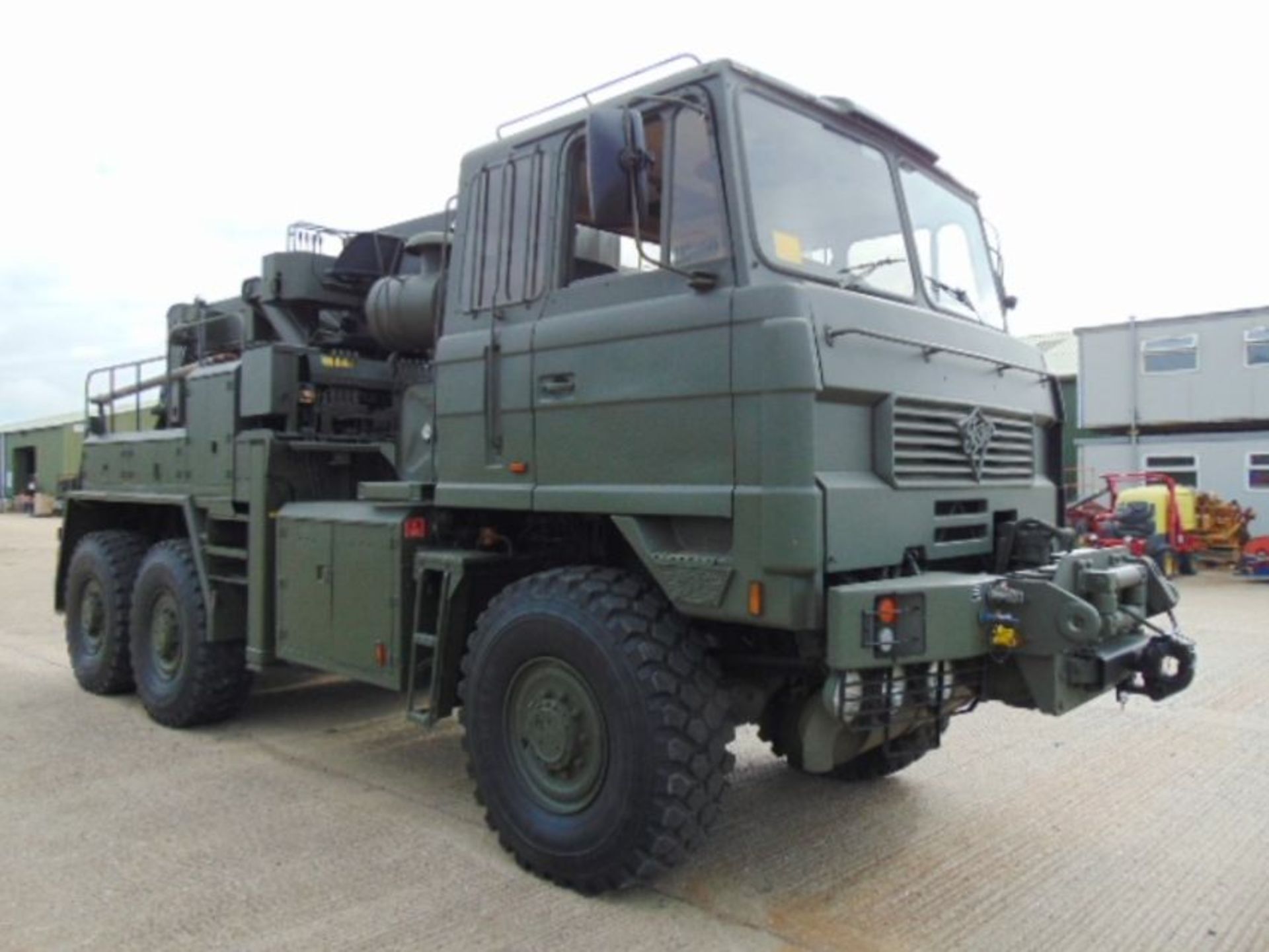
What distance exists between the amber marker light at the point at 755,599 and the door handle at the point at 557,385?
1.16 metres

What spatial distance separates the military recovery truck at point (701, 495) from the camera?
11.8ft

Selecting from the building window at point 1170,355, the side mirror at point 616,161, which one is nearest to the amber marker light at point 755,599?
the side mirror at point 616,161

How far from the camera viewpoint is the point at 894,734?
4.32m

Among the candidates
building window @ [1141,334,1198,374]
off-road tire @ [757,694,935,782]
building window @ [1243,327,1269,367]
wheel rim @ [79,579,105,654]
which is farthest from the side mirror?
building window @ [1141,334,1198,374]

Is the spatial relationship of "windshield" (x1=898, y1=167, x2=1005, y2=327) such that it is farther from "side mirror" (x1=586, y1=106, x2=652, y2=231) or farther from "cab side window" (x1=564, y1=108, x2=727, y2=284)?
"side mirror" (x1=586, y1=106, x2=652, y2=231)

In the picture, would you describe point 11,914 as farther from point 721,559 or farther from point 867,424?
point 867,424

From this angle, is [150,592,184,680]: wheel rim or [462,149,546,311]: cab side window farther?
[150,592,184,680]: wheel rim

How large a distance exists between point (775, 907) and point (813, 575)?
132 cm

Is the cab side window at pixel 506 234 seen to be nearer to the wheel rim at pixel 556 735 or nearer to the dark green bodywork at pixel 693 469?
the dark green bodywork at pixel 693 469

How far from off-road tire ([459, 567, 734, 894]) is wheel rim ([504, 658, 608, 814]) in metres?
0.01

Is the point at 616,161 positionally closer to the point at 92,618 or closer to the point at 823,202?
the point at 823,202

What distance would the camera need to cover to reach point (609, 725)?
382cm

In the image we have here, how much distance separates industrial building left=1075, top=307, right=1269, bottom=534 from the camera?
21.5 metres

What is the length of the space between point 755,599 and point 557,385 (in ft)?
4.26
